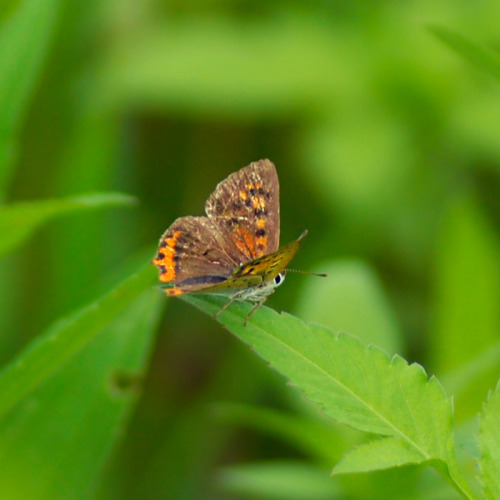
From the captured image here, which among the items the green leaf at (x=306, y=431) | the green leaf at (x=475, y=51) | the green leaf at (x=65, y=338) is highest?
the green leaf at (x=475, y=51)

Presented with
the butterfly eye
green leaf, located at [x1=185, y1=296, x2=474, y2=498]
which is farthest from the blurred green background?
green leaf, located at [x1=185, y1=296, x2=474, y2=498]

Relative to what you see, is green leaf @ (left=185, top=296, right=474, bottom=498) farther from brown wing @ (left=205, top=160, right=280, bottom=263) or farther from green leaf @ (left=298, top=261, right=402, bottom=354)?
green leaf @ (left=298, top=261, right=402, bottom=354)

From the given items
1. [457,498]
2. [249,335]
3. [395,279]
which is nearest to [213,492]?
[395,279]

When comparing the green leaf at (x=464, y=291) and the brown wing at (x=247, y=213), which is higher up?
the brown wing at (x=247, y=213)

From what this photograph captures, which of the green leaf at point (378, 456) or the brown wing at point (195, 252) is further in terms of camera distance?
the brown wing at point (195, 252)

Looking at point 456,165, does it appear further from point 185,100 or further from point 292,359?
point 292,359

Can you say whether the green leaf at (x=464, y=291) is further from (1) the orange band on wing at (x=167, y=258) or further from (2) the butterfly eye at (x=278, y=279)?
(1) the orange band on wing at (x=167, y=258)

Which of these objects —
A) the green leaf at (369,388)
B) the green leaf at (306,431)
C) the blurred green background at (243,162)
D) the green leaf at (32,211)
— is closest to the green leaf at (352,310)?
the green leaf at (306,431)

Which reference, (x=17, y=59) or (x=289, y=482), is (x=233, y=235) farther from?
(x=289, y=482)
